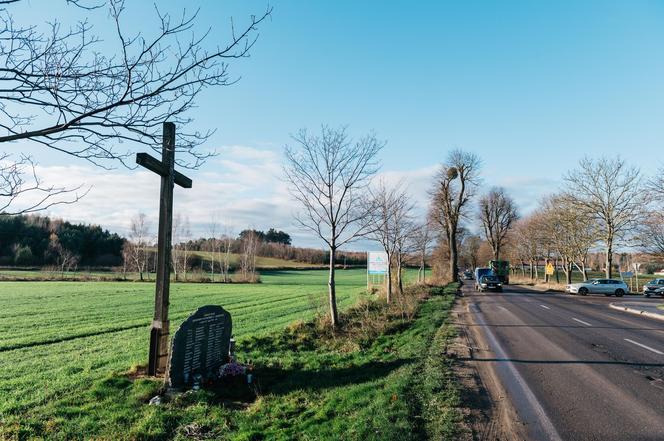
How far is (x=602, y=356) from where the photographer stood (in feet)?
33.8

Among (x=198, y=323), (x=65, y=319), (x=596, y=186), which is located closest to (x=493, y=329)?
→ (x=198, y=323)

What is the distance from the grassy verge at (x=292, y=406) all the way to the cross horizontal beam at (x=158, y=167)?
373 cm

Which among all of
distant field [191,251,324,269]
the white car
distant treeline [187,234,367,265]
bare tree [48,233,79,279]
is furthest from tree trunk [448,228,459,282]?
bare tree [48,233,79,279]

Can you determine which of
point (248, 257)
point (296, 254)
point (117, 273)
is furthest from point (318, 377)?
point (296, 254)

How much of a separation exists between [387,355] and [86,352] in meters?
8.71

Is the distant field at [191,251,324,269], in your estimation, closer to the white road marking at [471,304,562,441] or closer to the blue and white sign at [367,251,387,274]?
the blue and white sign at [367,251,387,274]

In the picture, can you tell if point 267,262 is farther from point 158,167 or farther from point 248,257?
point 158,167

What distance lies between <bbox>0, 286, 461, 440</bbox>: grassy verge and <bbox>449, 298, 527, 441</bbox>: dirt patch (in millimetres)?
245

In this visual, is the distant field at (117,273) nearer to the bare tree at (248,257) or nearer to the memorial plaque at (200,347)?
the bare tree at (248,257)

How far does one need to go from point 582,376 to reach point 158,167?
8.86 meters

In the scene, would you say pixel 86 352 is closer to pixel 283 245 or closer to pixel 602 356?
pixel 602 356

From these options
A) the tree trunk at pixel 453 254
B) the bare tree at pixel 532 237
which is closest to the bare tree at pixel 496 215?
the bare tree at pixel 532 237

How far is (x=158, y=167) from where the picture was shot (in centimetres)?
767

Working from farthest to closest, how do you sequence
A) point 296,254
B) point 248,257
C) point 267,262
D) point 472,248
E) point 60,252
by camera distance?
point 296,254 → point 267,262 → point 472,248 → point 248,257 → point 60,252
